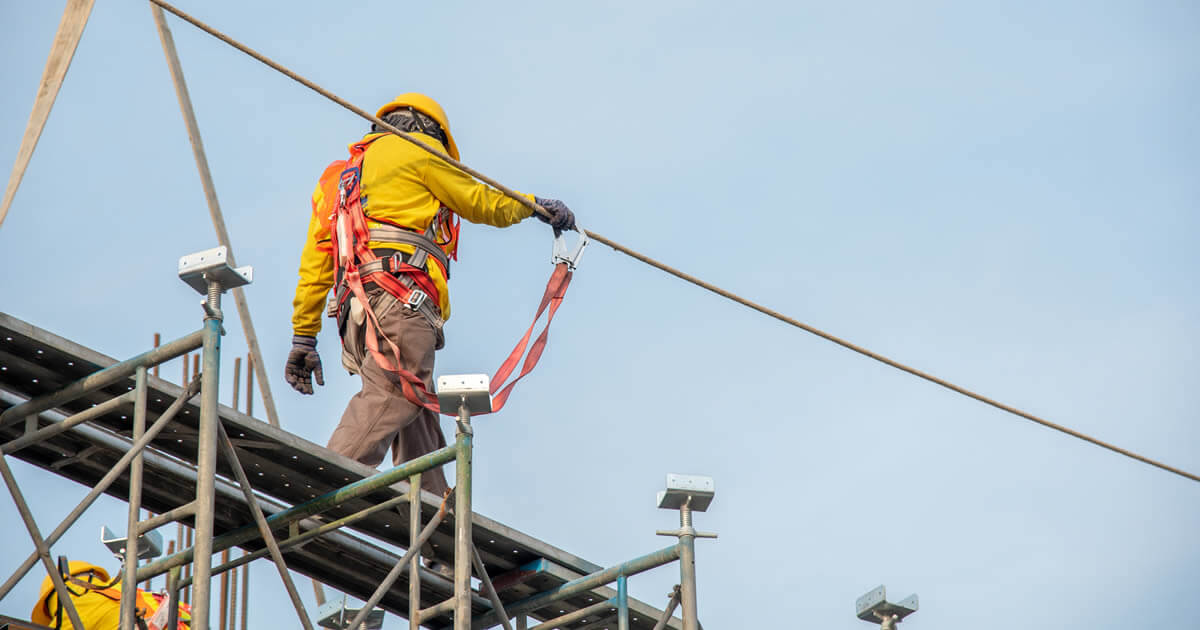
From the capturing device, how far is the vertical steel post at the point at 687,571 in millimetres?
9000

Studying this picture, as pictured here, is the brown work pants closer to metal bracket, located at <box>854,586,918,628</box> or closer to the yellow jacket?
the yellow jacket

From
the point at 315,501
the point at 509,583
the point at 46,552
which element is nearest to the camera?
the point at 46,552

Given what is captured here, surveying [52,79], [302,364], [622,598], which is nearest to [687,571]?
[622,598]

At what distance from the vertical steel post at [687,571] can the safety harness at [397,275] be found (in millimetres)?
1315

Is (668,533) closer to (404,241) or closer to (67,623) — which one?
(404,241)

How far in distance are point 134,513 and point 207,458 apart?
0.40 m

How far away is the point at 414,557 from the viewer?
836 cm

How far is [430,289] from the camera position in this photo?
1016cm

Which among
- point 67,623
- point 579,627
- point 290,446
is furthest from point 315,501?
point 579,627

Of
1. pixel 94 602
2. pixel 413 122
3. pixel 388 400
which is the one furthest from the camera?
pixel 413 122

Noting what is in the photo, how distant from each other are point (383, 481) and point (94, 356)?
54.4 inches

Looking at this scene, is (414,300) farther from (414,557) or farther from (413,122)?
(414,557)

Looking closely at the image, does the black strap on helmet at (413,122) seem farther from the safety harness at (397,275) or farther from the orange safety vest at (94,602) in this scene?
the orange safety vest at (94,602)

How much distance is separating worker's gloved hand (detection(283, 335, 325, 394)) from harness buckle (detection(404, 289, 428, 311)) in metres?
0.85
